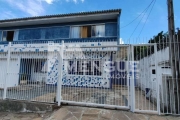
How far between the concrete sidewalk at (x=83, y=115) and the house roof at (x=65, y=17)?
8.26 m

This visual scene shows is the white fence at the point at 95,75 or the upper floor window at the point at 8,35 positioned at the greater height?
the upper floor window at the point at 8,35

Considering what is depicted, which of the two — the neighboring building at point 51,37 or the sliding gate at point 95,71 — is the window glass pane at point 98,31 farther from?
the sliding gate at point 95,71

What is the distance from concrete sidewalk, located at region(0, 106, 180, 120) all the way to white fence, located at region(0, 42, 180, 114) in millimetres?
239

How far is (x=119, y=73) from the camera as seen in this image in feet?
16.2

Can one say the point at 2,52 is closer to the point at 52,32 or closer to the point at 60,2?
the point at 52,32

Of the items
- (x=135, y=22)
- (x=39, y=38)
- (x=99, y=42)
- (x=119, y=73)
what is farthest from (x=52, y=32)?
(x=119, y=73)

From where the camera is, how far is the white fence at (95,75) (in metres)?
4.82

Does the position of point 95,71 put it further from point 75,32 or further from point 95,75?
point 75,32

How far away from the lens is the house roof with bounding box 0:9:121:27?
35.4 ft

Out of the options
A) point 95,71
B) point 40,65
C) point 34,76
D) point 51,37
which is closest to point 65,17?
point 51,37

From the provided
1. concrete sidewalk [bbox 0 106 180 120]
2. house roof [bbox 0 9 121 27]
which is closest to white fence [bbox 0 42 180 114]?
concrete sidewalk [bbox 0 106 180 120]

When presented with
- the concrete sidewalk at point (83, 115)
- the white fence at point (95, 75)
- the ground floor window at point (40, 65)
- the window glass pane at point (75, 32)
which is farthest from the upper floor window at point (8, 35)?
the concrete sidewalk at point (83, 115)

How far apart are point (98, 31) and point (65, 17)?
3.23 m

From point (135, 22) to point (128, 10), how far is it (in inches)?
72.8
